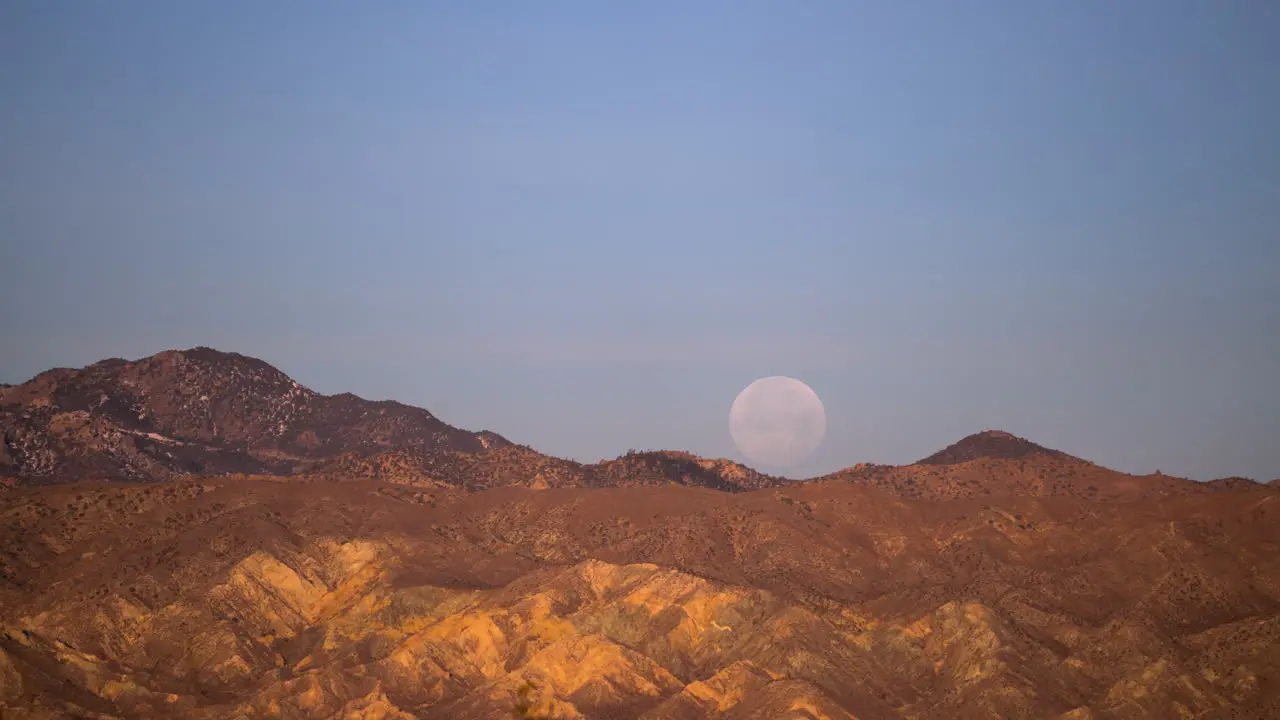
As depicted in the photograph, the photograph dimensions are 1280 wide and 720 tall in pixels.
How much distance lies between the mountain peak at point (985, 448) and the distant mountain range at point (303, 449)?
0.76 ft

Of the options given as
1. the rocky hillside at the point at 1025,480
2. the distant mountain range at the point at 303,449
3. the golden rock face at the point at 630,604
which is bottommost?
the golden rock face at the point at 630,604

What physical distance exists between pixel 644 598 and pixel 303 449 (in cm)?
8309

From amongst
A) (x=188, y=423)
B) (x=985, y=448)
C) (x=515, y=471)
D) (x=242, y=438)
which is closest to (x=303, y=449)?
(x=242, y=438)

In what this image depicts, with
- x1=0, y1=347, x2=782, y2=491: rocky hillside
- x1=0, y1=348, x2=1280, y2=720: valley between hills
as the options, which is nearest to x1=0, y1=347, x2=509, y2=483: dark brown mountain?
x1=0, y1=347, x2=782, y2=491: rocky hillside

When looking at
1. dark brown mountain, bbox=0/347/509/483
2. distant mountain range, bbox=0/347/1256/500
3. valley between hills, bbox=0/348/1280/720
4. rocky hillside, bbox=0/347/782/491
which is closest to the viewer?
valley between hills, bbox=0/348/1280/720

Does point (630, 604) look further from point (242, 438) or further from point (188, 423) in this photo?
point (188, 423)

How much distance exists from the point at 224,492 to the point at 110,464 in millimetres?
37178

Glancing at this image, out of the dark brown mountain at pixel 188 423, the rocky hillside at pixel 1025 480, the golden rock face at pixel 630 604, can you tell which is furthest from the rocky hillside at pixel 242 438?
the rocky hillside at pixel 1025 480

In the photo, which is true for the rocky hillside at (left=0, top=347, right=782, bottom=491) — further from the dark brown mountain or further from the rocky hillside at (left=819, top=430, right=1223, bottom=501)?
the rocky hillside at (left=819, top=430, right=1223, bottom=501)

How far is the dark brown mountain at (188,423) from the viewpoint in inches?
6048

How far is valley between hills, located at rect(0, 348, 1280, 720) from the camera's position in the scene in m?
89.8

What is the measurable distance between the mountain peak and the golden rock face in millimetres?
38316

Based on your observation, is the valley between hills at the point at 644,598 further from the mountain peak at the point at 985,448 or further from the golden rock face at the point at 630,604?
the mountain peak at the point at 985,448

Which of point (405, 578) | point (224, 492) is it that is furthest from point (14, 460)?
point (405, 578)
